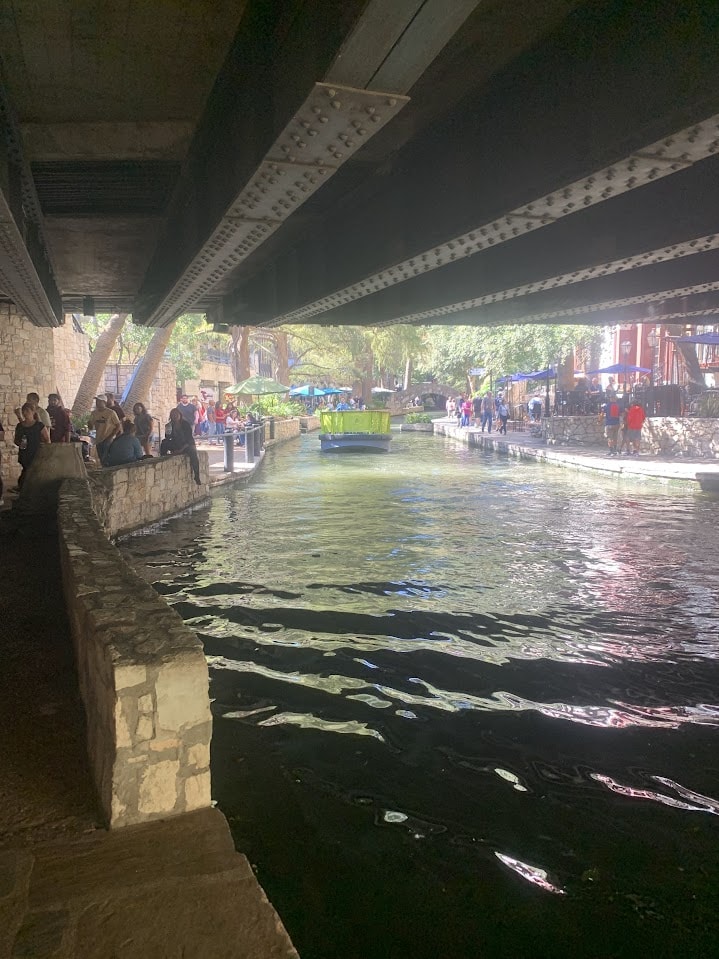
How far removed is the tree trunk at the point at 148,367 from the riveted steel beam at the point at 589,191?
19473mm

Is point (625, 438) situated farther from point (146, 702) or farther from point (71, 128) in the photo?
point (146, 702)

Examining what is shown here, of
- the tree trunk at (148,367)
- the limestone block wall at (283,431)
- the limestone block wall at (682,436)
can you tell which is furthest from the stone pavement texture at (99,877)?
the limestone block wall at (283,431)

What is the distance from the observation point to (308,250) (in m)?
8.95

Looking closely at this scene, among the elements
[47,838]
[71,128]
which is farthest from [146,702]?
[71,128]

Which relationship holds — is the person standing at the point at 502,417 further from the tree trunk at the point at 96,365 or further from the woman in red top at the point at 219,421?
the tree trunk at the point at 96,365

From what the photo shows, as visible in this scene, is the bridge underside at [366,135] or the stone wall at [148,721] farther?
the bridge underside at [366,135]

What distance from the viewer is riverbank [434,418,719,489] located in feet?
56.1

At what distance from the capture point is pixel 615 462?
19.6 m

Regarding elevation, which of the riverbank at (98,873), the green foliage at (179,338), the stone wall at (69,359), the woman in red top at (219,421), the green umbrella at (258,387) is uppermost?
the green foliage at (179,338)

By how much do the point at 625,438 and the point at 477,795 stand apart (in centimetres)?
2055

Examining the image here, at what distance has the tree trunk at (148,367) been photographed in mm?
25391

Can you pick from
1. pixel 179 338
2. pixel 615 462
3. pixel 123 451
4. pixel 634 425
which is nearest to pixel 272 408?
pixel 179 338

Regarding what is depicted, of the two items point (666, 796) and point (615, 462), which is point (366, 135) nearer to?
point (666, 796)

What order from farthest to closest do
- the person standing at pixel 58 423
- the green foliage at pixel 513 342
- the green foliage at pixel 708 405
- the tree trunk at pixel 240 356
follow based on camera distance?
the tree trunk at pixel 240 356
the green foliage at pixel 513 342
the green foliage at pixel 708 405
the person standing at pixel 58 423
